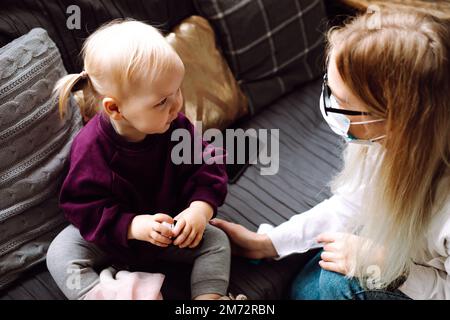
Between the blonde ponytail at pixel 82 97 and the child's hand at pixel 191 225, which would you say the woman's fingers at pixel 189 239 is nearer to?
the child's hand at pixel 191 225

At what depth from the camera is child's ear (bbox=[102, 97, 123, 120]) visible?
1.05 meters

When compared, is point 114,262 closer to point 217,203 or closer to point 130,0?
point 217,203

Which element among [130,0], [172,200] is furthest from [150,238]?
[130,0]

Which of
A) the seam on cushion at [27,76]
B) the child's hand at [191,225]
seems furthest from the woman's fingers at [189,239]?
the seam on cushion at [27,76]

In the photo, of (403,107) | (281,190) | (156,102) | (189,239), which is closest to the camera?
(403,107)

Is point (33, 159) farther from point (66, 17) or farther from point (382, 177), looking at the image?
point (382, 177)

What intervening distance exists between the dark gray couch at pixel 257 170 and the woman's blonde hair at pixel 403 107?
34cm

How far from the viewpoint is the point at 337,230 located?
4.49ft

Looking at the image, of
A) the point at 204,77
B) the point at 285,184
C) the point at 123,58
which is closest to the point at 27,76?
the point at 123,58

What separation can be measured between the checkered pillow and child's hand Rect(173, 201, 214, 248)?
0.60 meters

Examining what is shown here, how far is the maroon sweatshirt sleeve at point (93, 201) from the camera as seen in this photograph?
3.70 ft

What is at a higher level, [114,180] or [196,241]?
[114,180]

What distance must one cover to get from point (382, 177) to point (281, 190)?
0.47 metres

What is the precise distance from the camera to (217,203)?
1244 mm
